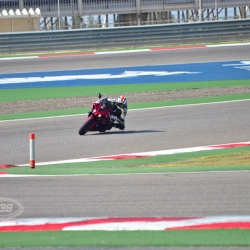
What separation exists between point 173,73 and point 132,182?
1558 cm

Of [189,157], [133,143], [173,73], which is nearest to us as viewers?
[189,157]

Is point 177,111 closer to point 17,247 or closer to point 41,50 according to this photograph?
point 17,247

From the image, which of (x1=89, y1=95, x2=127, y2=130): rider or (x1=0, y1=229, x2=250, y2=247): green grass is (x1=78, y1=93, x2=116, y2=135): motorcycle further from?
(x1=0, y1=229, x2=250, y2=247): green grass

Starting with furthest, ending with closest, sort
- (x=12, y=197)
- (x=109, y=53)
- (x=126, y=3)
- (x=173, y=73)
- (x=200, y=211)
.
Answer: (x=126, y=3) < (x=109, y=53) < (x=173, y=73) < (x=12, y=197) < (x=200, y=211)

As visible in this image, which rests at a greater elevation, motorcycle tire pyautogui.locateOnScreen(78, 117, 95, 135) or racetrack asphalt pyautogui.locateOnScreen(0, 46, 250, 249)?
motorcycle tire pyautogui.locateOnScreen(78, 117, 95, 135)

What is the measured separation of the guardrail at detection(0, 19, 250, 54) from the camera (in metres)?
30.0

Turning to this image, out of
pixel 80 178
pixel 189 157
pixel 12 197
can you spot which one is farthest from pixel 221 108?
pixel 12 197

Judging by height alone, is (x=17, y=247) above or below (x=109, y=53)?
below

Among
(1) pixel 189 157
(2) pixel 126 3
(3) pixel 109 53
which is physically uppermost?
(2) pixel 126 3

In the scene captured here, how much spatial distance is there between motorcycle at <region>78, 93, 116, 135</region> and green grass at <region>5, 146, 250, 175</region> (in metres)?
2.60

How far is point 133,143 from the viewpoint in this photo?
13.8 metres

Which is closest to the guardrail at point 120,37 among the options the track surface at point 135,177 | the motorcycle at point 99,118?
the track surface at point 135,177

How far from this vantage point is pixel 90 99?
794 inches

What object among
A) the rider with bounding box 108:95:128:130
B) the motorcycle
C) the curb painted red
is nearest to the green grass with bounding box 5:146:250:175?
the motorcycle
